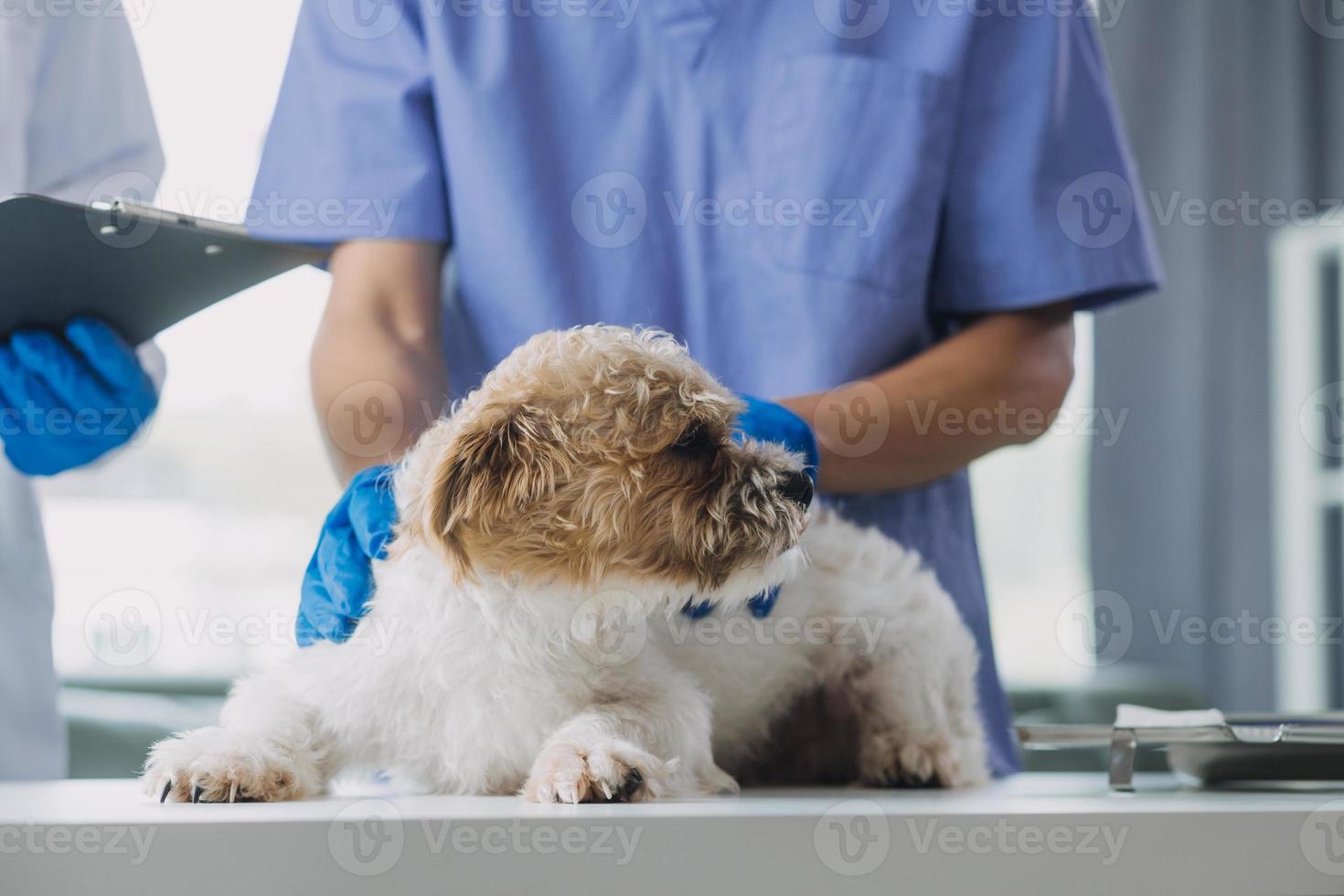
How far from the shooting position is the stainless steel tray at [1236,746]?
44.9 inches

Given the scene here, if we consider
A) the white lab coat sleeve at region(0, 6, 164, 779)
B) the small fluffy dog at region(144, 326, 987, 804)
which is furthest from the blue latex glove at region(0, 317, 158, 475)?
the small fluffy dog at region(144, 326, 987, 804)

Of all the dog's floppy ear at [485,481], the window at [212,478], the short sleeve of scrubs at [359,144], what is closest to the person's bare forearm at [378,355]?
the short sleeve of scrubs at [359,144]

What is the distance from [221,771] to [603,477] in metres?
0.47

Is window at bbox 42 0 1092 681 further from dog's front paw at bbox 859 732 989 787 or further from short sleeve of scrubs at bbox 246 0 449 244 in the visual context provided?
dog's front paw at bbox 859 732 989 787

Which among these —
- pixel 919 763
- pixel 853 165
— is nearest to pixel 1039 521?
pixel 853 165

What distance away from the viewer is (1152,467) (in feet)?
18.1

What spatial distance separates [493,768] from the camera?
123 centimetres

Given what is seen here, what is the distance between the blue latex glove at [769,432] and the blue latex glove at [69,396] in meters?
0.89

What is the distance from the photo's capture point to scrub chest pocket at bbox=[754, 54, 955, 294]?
1.77 m

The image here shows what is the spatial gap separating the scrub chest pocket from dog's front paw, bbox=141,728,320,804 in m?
1.02

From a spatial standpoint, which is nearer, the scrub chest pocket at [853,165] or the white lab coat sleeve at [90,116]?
the scrub chest pocket at [853,165]

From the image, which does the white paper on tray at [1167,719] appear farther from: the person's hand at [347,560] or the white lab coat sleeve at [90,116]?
the white lab coat sleeve at [90,116]

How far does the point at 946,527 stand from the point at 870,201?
0.53m

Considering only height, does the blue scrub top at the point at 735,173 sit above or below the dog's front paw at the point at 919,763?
above
